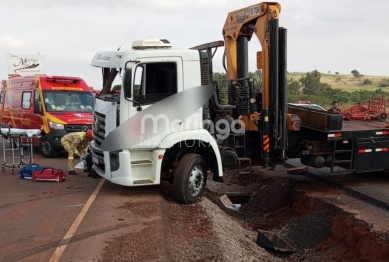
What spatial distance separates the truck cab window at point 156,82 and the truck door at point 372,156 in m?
4.65

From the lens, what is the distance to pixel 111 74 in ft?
28.5

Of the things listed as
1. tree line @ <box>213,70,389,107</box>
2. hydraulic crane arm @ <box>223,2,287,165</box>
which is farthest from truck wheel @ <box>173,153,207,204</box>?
tree line @ <box>213,70,389,107</box>

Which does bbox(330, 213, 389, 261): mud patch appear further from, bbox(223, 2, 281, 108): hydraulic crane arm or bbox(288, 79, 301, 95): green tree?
bbox(288, 79, 301, 95): green tree

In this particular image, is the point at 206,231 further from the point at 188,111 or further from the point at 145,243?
the point at 188,111

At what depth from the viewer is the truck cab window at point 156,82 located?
25.8ft

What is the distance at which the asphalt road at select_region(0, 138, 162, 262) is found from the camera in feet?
19.0

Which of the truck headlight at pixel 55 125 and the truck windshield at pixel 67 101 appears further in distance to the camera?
the truck windshield at pixel 67 101

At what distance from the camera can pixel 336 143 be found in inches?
383

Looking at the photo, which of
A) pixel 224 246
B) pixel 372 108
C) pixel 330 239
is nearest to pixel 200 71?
pixel 224 246

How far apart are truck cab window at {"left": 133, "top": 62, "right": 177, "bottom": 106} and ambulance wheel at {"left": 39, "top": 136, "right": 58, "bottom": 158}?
24.1ft

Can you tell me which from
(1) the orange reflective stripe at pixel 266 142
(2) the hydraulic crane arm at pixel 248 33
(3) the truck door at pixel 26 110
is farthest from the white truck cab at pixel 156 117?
(3) the truck door at pixel 26 110

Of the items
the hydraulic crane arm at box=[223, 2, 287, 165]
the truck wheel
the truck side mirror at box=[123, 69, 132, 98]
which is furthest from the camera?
the hydraulic crane arm at box=[223, 2, 287, 165]

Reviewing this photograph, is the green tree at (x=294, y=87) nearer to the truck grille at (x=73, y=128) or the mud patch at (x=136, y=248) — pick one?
the truck grille at (x=73, y=128)

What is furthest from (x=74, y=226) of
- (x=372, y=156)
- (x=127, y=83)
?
(x=372, y=156)
